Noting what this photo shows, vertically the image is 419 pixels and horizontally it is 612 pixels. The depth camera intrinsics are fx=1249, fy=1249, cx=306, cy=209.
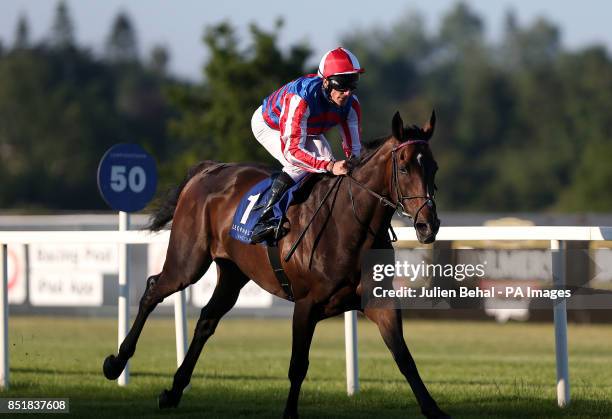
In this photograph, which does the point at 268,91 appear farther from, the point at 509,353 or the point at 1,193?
the point at 1,193

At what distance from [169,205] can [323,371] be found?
2.98m

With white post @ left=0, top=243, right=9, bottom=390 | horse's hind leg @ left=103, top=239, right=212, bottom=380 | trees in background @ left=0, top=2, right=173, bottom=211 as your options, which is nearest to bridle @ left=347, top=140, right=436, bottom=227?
horse's hind leg @ left=103, top=239, right=212, bottom=380

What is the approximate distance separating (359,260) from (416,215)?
0.56m

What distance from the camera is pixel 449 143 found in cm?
8512

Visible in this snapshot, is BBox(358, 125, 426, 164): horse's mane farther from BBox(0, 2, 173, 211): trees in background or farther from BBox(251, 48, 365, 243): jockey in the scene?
BBox(0, 2, 173, 211): trees in background

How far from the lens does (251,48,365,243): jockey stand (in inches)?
293

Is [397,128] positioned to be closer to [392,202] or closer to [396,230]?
[392,202]

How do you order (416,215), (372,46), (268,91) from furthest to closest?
(372,46) < (268,91) < (416,215)

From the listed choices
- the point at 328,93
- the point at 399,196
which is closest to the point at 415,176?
the point at 399,196

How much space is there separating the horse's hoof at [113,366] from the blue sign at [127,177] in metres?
1.67

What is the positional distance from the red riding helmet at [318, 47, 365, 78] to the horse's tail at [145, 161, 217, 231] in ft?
6.25

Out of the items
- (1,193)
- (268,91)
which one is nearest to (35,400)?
(268,91)

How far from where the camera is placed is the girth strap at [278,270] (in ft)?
25.3

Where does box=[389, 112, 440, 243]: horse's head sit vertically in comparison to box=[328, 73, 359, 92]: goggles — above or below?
below
